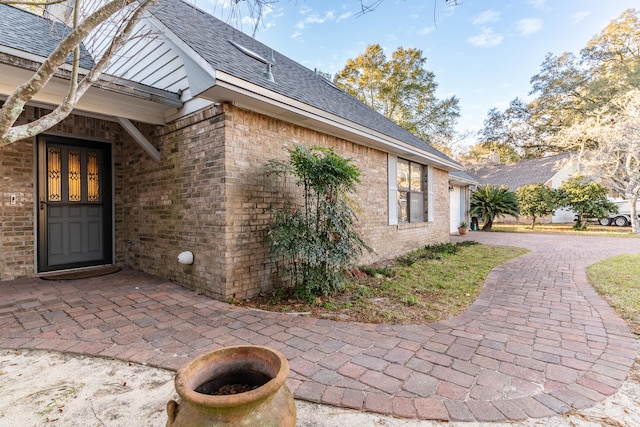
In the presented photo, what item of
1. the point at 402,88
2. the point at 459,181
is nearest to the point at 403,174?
the point at 459,181

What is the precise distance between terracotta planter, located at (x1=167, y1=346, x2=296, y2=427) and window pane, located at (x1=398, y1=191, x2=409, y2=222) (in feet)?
21.1

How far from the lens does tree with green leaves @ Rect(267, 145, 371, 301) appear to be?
3.66 metres

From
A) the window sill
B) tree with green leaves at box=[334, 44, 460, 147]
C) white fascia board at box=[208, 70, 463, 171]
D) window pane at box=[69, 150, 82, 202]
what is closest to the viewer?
white fascia board at box=[208, 70, 463, 171]

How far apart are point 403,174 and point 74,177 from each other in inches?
270

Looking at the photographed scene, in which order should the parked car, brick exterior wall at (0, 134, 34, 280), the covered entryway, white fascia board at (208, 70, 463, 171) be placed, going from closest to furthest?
white fascia board at (208, 70, 463, 171) < brick exterior wall at (0, 134, 34, 280) < the covered entryway < the parked car

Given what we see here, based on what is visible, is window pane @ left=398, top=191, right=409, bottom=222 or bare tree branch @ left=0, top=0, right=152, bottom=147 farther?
window pane @ left=398, top=191, right=409, bottom=222

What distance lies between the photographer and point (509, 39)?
913 cm

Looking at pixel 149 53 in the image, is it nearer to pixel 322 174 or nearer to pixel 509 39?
pixel 322 174

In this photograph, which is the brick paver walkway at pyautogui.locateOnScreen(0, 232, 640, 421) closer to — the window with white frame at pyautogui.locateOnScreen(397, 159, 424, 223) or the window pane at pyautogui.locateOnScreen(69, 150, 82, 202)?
the window pane at pyautogui.locateOnScreen(69, 150, 82, 202)

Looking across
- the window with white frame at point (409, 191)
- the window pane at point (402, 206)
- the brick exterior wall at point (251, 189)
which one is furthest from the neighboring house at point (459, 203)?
the brick exterior wall at point (251, 189)

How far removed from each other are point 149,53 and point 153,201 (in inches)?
89.1

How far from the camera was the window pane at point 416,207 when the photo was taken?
26.2 feet

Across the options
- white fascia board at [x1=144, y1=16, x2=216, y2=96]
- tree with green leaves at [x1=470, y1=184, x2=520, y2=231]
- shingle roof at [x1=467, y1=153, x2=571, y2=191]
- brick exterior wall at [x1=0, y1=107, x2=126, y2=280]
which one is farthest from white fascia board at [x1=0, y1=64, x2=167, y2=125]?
shingle roof at [x1=467, y1=153, x2=571, y2=191]

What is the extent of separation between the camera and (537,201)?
51.0 feet
